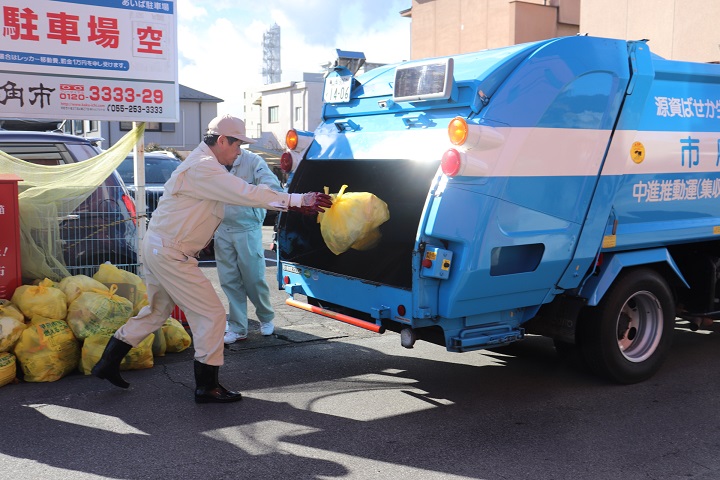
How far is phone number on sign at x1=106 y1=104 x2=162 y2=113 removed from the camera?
6496mm

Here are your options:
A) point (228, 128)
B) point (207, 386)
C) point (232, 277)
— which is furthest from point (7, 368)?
point (228, 128)

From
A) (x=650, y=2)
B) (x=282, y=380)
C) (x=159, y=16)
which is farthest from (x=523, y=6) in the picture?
(x=282, y=380)

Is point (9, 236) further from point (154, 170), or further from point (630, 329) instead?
point (154, 170)

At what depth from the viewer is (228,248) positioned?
6371mm

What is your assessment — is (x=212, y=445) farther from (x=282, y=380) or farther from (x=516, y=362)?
(x=516, y=362)

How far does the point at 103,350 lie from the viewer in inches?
209

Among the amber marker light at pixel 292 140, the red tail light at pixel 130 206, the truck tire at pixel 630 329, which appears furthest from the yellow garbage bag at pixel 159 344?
the truck tire at pixel 630 329

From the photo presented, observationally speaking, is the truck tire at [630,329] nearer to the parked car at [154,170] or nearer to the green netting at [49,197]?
the green netting at [49,197]

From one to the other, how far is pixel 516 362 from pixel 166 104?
3.85 metres

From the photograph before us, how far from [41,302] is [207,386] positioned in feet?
4.95

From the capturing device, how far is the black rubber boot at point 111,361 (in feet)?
16.3

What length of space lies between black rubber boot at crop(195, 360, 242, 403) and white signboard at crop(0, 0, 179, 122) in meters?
2.74

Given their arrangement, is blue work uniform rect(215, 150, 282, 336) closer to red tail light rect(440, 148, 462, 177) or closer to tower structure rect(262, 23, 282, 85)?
red tail light rect(440, 148, 462, 177)

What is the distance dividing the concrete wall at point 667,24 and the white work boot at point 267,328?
9440 millimetres
